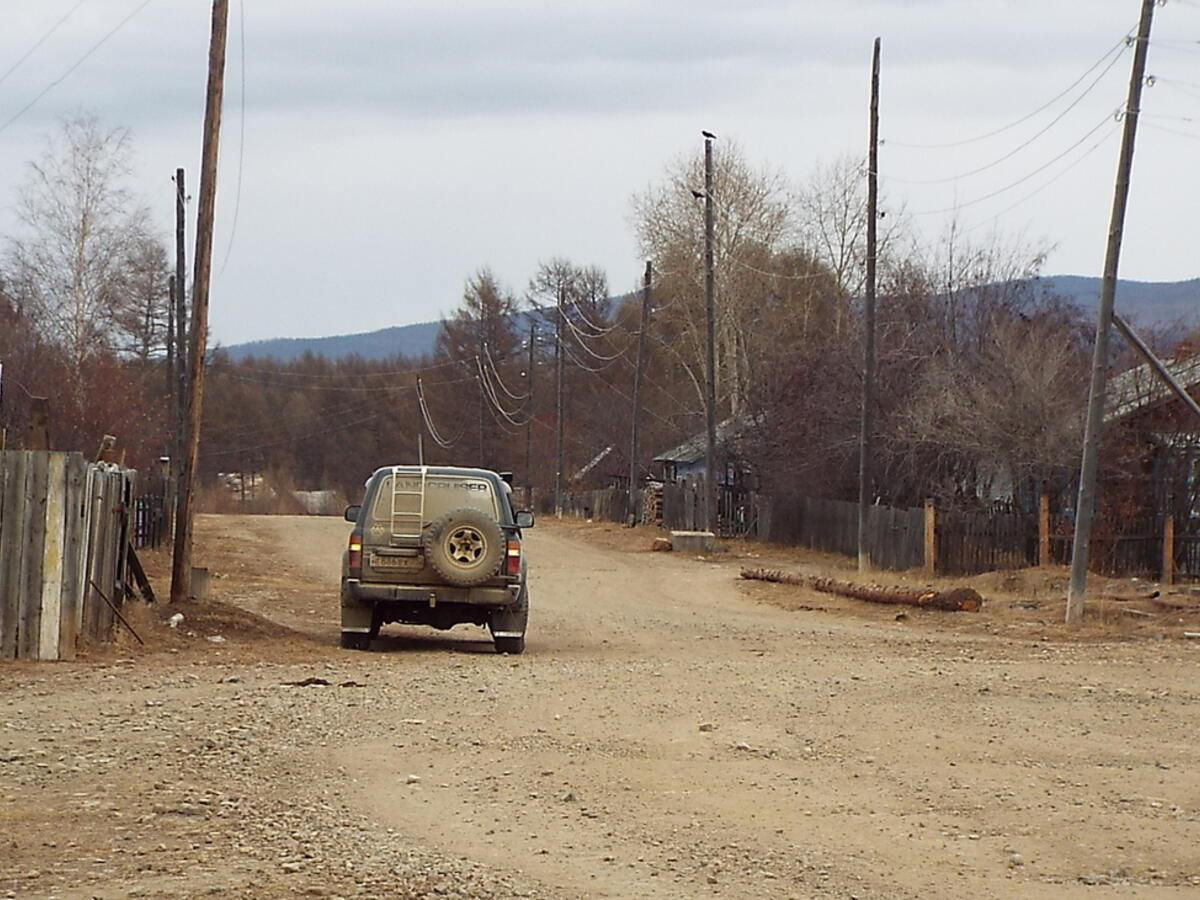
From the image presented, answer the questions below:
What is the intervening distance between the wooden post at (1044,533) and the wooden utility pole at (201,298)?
1675 centimetres

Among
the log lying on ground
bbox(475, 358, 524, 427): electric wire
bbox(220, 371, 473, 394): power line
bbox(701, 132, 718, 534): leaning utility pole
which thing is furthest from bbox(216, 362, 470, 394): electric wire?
the log lying on ground

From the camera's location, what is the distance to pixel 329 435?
331 feet

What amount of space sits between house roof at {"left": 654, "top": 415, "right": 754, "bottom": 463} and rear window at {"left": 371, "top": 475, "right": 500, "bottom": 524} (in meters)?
28.5

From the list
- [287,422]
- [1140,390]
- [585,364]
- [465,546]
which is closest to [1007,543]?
[1140,390]

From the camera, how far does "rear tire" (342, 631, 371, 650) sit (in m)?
16.7

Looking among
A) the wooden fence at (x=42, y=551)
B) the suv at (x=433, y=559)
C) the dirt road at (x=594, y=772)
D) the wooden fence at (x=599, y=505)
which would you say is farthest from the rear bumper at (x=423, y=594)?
the wooden fence at (x=599, y=505)

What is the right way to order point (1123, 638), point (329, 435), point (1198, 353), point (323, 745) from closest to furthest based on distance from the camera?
1. point (323, 745)
2. point (1123, 638)
3. point (1198, 353)
4. point (329, 435)

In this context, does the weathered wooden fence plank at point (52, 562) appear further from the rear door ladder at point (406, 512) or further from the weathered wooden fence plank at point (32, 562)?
the rear door ladder at point (406, 512)

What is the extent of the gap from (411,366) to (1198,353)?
Answer: 79794 millimetres

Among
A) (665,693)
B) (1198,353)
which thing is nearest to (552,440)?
(1198,353)

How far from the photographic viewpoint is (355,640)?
16734 mm

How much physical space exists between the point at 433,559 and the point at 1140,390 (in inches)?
687

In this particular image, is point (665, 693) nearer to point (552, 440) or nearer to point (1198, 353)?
point (1198, 353)

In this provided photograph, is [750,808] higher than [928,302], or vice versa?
[928,302]
